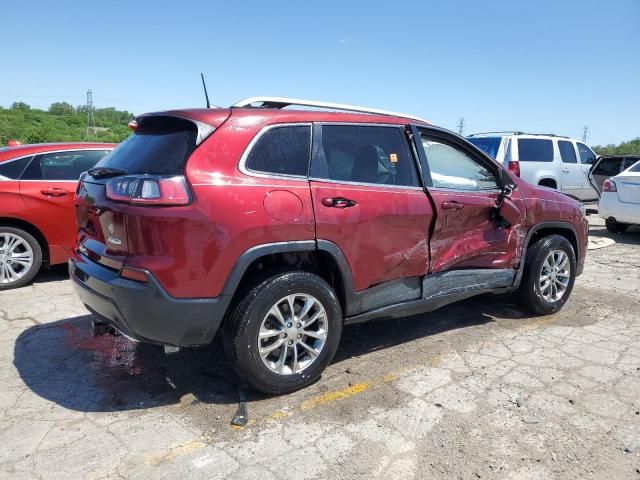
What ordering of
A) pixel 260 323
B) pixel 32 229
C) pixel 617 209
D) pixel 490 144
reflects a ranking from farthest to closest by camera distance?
pixel 490 144 < pixel 617 209 < pixel 32 229 < pixel 260 323

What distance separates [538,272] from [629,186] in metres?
6.07

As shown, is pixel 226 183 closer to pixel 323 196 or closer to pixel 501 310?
pixel 323 196

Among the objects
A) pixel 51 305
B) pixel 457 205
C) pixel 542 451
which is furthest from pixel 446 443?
pixel 51 305

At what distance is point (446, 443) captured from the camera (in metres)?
2.81

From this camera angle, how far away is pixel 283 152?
3260mm

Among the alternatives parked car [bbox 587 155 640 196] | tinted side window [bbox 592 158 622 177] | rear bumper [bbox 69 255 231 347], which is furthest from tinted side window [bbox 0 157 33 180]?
tinted side window [bbox 592 158 622 177]

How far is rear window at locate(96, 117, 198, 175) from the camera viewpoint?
3010 mm

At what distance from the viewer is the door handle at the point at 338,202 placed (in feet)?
10.8

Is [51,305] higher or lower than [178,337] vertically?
lower

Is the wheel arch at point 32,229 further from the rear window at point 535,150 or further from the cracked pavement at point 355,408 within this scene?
the rear window at point 535,150

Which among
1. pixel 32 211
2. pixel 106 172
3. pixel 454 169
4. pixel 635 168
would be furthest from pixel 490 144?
pixel 106 172

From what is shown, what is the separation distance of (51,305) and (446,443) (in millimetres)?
4154

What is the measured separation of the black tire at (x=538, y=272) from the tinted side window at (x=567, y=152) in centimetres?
795

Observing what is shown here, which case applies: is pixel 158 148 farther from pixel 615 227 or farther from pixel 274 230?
pixel 615 227
